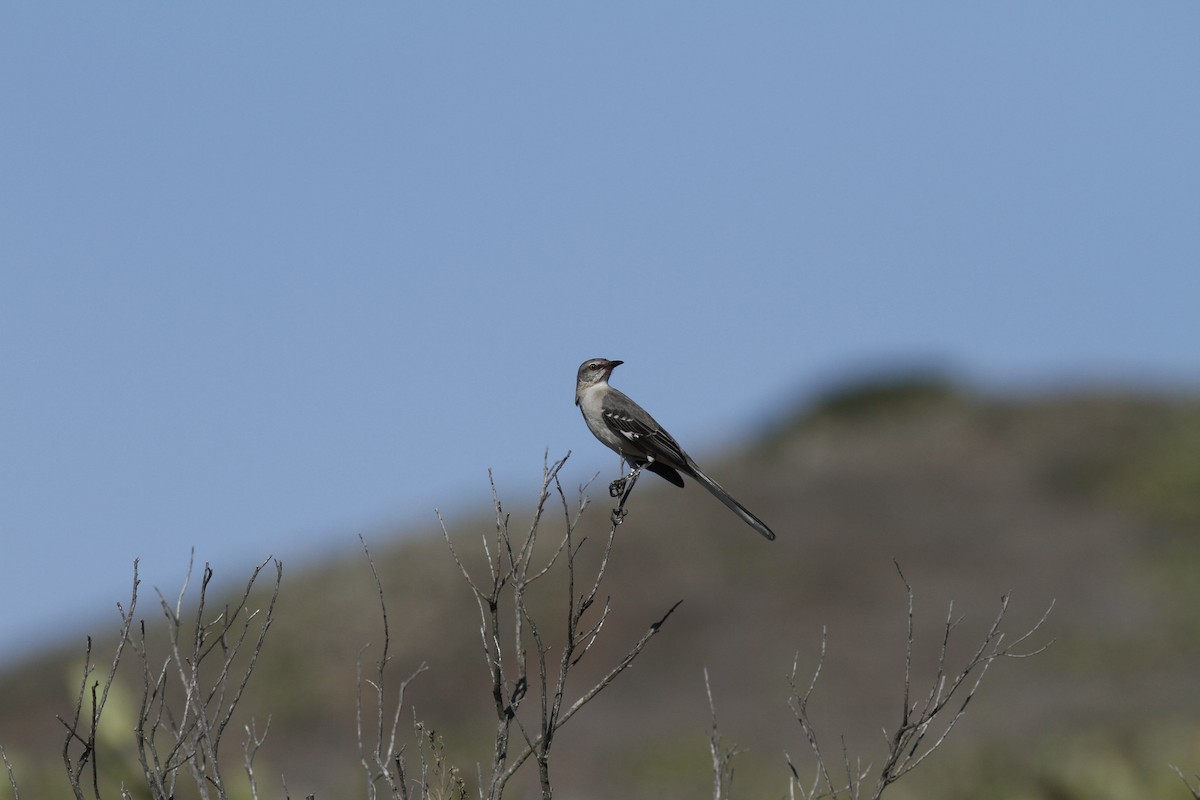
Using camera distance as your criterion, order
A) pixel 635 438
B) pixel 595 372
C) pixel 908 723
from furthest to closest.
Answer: pixel 595 372 → pixel 635 438 → pixel 908 723

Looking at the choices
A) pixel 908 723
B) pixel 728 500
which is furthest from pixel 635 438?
pixel 908 723

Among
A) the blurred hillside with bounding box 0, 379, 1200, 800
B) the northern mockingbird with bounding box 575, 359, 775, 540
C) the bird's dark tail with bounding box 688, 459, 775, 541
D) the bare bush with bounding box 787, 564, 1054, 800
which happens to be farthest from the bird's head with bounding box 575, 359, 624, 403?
the blurred hillside with bounding box 0, 379, 1200, 800

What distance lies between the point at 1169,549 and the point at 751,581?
8.72m

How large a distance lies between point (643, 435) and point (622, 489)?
1.85 feet

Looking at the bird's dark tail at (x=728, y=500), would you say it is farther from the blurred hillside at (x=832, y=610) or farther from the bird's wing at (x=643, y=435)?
the blurred hillside at (x=832, y=610)

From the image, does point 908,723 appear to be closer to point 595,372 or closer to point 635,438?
point 635,438

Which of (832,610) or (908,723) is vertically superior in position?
(908,723)

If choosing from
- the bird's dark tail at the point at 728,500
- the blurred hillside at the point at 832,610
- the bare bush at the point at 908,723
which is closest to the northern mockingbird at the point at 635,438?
the bird's dark tail at the point at 728,500

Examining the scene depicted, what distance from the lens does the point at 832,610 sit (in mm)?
26672

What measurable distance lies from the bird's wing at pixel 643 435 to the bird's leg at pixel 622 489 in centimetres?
46

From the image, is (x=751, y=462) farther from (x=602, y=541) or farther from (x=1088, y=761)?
(x=1088, y=761)

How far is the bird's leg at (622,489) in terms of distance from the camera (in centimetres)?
758

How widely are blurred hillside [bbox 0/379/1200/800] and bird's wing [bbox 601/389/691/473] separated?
733 cm

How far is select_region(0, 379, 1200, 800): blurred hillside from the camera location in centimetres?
2061
